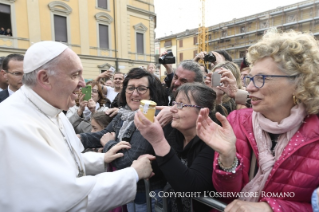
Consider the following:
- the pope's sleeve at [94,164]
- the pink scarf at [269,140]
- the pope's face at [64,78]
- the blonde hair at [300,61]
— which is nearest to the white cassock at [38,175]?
the pope's face at [64,78]

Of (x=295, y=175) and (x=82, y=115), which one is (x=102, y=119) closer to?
(x=82, y=115)

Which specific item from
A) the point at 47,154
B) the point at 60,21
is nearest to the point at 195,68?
the point at 47,154

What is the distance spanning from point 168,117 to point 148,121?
558 millimetres

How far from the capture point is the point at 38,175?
115cm

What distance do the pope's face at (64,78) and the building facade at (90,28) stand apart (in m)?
11.5

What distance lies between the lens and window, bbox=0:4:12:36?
13.2 meters

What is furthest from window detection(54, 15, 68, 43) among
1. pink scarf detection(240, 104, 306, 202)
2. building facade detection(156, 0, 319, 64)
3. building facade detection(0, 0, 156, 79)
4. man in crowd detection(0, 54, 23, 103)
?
building facade detection(156, 0, 319, 64)

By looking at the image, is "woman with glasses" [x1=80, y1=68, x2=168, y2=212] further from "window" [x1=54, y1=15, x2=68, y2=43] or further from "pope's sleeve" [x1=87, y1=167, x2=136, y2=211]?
"window" [x1=54, y1=15, x2=68, y2=43]

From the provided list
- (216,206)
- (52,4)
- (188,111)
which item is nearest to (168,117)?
(188,111)

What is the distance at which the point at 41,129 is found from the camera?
131cm

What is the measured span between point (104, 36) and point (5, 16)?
23.0ft

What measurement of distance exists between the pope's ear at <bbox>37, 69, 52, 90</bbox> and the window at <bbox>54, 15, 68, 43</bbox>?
53.9 feet

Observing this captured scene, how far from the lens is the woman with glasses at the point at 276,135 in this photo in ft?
3.85

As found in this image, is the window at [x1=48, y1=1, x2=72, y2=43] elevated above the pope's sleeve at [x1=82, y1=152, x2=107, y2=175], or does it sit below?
above
